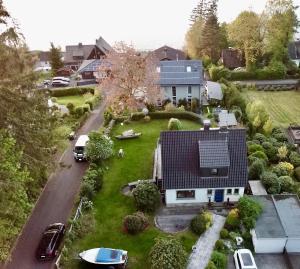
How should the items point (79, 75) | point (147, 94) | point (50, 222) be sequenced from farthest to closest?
1. point (79, 75)
2. point (147, 94)
3. point (50, 222)

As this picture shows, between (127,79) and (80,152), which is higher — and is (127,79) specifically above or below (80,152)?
above

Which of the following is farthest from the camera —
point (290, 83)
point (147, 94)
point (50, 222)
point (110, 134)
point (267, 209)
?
point (290, 83)

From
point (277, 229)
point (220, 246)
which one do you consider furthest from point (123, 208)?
point (277, 229)

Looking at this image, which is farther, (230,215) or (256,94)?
(256,94)

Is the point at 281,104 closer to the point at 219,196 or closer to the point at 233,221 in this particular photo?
the point at 219,196

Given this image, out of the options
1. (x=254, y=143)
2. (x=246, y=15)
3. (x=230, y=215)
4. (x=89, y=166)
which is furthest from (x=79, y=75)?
(x=230, y=215)

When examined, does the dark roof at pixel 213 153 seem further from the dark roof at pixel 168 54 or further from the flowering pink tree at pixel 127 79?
the dark roof at pixel 168 54

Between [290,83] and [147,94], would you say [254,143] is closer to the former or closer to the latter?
[147,94]
